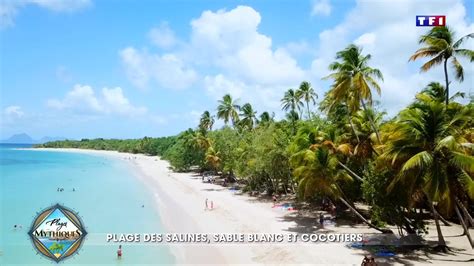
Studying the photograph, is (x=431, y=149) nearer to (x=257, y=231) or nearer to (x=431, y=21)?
(x=431, y=21)

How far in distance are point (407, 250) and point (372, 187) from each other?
3258 mm

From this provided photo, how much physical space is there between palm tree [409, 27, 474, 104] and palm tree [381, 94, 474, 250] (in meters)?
3.51

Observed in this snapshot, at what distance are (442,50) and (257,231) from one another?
1334 cm

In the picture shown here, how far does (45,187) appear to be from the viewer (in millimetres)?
53469

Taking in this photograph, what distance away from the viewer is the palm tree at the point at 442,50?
1777 cm

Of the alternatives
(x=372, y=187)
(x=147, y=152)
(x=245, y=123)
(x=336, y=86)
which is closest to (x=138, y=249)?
(x=372, y=187)

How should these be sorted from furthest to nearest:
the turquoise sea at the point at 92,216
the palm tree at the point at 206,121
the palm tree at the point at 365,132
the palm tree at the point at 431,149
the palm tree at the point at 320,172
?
the palm tree at the point at 206,121, the palm tree at the point at 365,132, the palm tree at the point at 320,172, the turquoise sea at the point at 92,216, the palm tree at the point at 431,149

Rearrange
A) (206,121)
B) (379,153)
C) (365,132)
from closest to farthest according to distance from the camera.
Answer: (379,153) < (365,132) < (206,121)

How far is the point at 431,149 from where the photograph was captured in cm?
1467

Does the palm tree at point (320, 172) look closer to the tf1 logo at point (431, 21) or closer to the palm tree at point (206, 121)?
the tf1 logo at point (431, 21)

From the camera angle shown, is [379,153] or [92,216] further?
[92,216]

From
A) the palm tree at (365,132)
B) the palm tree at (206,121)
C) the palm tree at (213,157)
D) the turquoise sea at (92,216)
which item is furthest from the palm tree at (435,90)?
the palm tree at (206,121)

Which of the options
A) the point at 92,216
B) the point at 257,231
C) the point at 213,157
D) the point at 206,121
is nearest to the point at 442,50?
the point at 257,231

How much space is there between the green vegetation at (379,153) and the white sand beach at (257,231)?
4.56 feet
